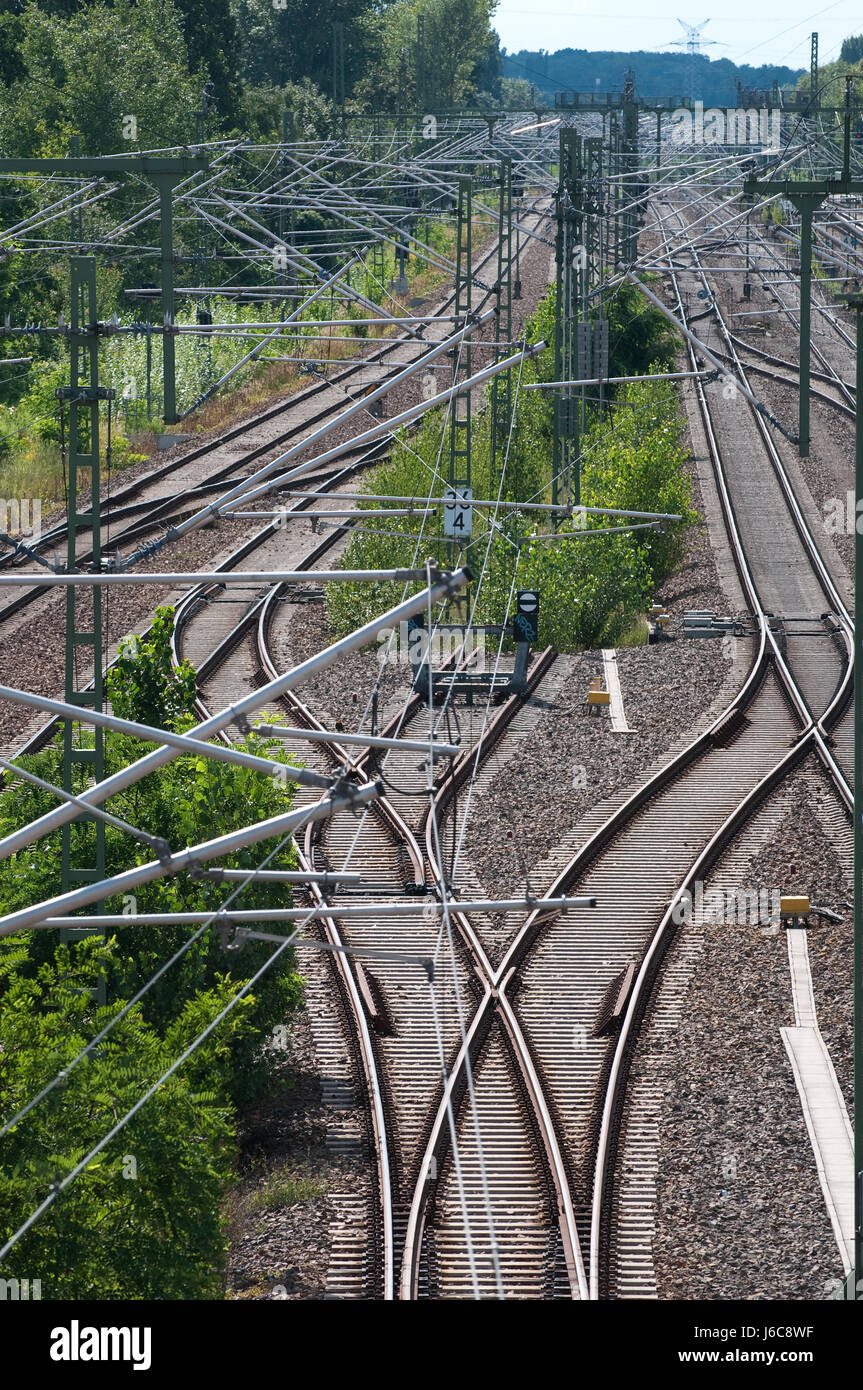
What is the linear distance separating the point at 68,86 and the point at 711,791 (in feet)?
120

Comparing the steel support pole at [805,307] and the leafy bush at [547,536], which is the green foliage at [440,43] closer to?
the leafy bush at [547,536]

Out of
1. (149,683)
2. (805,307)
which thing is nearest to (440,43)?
(149,683)

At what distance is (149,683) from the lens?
1590cm

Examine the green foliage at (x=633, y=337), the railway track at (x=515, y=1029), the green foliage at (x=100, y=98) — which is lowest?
the railway track at (x=515, y=1029)

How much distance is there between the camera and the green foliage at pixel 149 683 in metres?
15.8

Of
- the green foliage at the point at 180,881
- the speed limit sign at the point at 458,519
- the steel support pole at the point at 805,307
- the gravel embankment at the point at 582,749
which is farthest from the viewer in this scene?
the speed limit sign at the point at 458,519

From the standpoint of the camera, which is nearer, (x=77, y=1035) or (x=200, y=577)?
(x=200, y=577)

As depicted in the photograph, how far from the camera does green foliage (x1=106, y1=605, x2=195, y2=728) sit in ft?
51.9

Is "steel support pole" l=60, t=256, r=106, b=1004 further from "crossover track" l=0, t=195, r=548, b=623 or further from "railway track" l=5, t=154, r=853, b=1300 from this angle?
"crossover track" l=0, t=195, r=548, b=623

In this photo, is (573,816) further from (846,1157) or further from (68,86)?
(68,86)

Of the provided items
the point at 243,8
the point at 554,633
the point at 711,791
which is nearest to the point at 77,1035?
the point at 711,791

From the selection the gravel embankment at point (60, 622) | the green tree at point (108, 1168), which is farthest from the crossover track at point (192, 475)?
the green tree at point (108, 1168)

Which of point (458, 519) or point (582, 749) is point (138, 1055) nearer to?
point (458, 519)

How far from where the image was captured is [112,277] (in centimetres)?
3828
